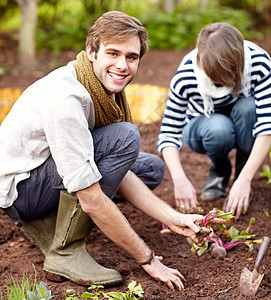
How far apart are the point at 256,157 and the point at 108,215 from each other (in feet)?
3.44

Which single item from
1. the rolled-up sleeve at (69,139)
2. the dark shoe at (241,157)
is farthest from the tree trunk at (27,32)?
the rolled-up sleeve at (69,139)

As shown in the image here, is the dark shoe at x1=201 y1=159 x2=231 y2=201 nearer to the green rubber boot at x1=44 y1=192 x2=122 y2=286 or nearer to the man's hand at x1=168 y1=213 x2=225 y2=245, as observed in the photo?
the man's hand at x1=168 y1=213 x2=225 y2=245

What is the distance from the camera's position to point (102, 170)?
2.20m

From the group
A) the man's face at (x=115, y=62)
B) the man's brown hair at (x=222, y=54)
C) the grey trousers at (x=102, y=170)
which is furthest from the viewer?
the man's brown hair at (x=222, y=54)

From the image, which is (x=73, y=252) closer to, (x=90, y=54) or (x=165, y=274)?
(x=165, y=274)

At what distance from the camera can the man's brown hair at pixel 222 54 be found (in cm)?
252

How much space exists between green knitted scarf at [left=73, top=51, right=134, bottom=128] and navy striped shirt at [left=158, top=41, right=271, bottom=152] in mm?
597

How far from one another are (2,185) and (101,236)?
732 mm

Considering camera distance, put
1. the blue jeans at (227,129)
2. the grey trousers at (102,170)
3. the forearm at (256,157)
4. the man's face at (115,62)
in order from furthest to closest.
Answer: the blue jeans at (227,129)
the forearm at (256,157)
the grey trousers at (102,170)
the man's face at (115,62)

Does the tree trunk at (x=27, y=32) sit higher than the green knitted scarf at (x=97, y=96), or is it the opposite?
the green knitted scarf at (x=97, y=96)

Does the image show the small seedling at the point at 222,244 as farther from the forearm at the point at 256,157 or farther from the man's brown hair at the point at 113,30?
the man's brown hair at the point at 113,30

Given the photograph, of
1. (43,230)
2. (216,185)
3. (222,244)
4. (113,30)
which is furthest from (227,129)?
(43,230)

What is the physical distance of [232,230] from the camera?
8.12 feet

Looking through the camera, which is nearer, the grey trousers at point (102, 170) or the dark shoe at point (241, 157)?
the grey trousers at point (102, 170)
